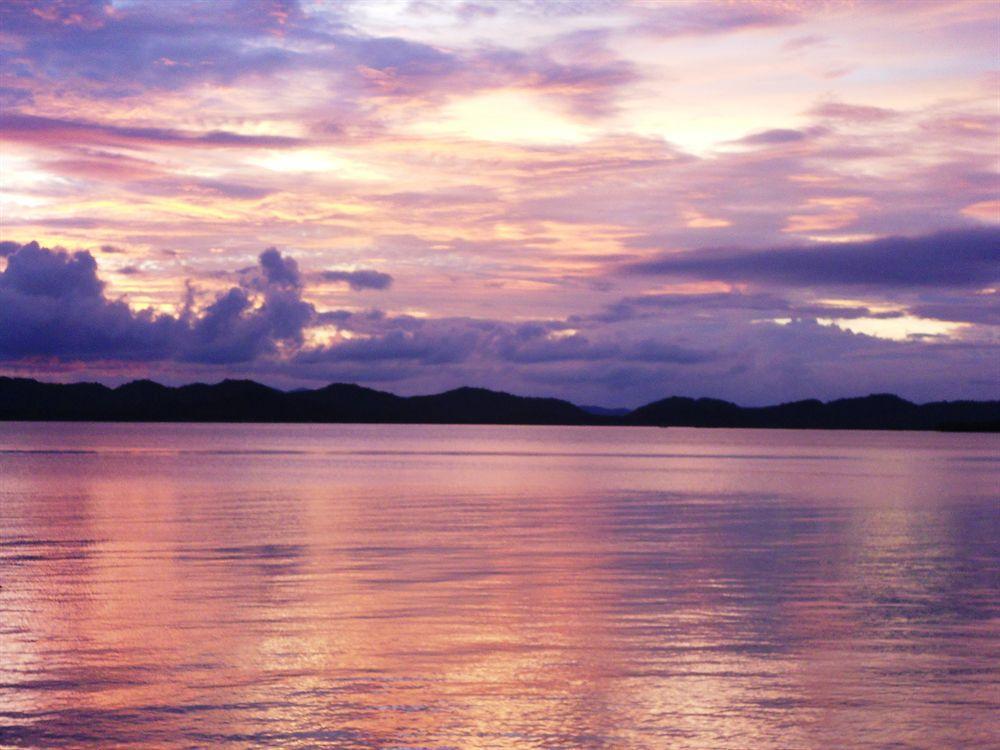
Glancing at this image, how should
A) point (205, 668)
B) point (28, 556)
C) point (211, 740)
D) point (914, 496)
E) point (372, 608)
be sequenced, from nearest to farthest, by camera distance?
Answer: point (211, 740), point (205, 668), point (372, 608), point (28, 556), point (914, 496)

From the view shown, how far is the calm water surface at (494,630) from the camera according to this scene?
15.9 metres

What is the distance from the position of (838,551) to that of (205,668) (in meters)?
24.5

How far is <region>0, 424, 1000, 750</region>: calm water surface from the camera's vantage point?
15.9m

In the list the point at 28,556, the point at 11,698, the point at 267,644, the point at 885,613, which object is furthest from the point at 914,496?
the point at 11,698

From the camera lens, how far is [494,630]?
73.2 feet

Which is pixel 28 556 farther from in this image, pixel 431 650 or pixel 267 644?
pixel 431 650

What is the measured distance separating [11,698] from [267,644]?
4.84 meters

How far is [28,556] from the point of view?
114 feet

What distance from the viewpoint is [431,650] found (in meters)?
20.3

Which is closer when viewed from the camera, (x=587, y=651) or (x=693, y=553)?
(x=587, y=651)

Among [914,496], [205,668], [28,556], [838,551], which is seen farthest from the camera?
[914,496]

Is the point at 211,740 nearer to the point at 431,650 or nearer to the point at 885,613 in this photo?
the point at 431,650

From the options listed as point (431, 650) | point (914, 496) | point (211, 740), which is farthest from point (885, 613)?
point (914, 496)

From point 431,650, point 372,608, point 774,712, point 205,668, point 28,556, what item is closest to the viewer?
point 774,712
